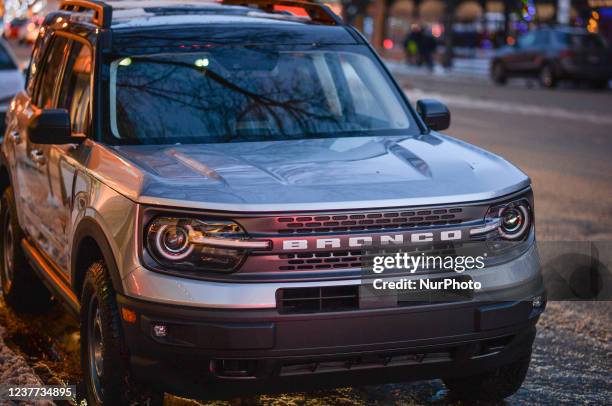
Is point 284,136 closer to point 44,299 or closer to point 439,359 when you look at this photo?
point 439,359

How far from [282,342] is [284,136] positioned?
5.40 ft

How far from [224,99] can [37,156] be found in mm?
1220

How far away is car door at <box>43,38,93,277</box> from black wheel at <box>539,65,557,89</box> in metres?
28.7

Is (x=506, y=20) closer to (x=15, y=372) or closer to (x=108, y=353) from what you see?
(x=15, y=372)

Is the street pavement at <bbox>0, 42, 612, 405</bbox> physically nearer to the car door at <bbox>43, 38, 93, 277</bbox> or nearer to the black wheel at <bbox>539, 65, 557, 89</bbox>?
the car door at <bbox>43, 38, 93, 277</bbox>

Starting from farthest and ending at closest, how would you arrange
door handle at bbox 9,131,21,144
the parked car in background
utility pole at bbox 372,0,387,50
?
utility pole at bbox 372,0,387,50 → the parked car in background → door handle at bbox 9,131,21,144

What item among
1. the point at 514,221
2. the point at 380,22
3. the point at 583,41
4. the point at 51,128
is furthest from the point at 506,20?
the point at 514,221

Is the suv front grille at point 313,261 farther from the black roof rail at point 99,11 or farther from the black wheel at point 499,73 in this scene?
the black wheel at point 499,73

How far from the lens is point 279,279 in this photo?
4383 millimetres

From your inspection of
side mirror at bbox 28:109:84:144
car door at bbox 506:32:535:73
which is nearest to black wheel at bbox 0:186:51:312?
side mirror at bbox 28:109:84:144

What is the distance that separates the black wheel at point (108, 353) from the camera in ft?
15.2

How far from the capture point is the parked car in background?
33.1m

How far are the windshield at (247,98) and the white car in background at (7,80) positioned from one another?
316 inches

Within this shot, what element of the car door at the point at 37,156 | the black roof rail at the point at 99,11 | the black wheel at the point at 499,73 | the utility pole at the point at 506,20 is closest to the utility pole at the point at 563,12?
the utility pole at the point at 506,20
